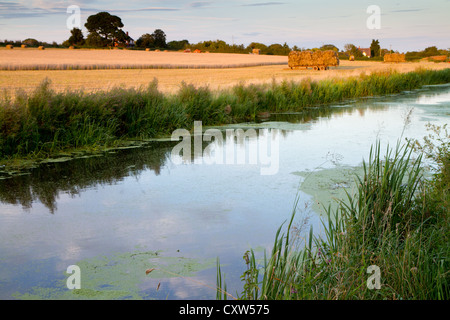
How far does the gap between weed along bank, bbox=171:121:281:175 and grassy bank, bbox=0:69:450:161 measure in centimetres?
58

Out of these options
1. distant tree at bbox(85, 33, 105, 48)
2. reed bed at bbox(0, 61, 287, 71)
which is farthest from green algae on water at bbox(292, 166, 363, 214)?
distant tree at bbox(85, 33, 105, 48)

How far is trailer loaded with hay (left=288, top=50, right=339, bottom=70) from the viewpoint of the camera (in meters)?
38.2

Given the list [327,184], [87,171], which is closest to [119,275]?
[327,184]

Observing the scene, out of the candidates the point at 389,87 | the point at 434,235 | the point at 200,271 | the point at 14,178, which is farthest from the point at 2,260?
the point at 389,87

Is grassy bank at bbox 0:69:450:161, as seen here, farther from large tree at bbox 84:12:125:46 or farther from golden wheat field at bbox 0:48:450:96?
large tree at bbox 84:12:125:46

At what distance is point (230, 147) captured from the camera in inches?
390

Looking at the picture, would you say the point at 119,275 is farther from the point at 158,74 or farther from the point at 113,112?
the point at 158,74

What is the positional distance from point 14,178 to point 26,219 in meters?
2.00

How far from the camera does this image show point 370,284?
10.4ft

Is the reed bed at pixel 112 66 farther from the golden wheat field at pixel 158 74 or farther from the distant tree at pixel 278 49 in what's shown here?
the distant tree at pixel 278 49

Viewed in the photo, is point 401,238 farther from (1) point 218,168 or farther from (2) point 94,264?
(1) point 218,168

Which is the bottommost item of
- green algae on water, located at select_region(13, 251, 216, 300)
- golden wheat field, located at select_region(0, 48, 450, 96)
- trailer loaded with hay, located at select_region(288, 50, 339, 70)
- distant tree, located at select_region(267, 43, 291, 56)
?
green algae on water, located at select_region(13, 251, 216, 300)

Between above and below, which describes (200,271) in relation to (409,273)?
below

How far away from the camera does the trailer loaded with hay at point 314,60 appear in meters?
38.2
